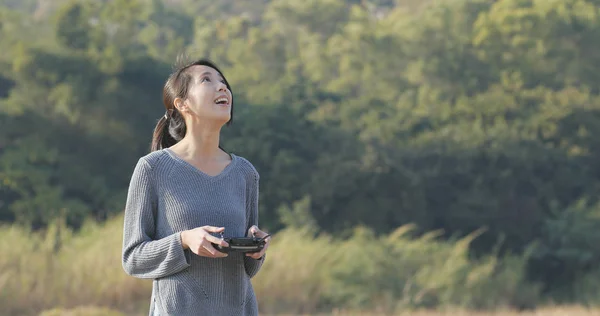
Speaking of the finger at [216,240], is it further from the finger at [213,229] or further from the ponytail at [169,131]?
the ponytail at [169,131]

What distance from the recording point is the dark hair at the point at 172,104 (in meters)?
2.50

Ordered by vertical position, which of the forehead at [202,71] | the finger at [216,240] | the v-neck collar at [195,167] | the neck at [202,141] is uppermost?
the forehead at [202,71]

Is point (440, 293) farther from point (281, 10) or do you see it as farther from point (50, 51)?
point (281, 10)

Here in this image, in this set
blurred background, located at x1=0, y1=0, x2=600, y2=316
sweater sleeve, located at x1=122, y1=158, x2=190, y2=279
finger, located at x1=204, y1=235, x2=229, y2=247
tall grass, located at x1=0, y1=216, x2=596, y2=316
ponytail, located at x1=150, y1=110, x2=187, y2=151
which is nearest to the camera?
finger, located at x1=204, y1=235, x2=229, y2=247

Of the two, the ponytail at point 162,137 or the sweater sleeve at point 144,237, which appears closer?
the sweater sleeve at point 144,237

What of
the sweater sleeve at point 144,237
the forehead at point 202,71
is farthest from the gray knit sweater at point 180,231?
the forehead at point 202,71

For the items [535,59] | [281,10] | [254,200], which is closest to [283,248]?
[254,200]

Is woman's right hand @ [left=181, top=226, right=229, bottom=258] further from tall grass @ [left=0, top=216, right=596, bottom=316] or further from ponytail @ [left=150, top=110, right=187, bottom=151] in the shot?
tall grass @ [left=0, top=216, right=596, bottom=316]

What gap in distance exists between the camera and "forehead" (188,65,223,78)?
2.47 meters

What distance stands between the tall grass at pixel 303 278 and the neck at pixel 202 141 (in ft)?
14.5

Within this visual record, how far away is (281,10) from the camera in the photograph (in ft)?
97.8

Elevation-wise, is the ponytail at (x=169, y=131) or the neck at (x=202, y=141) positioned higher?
the ponytail at (x=169, y=131)

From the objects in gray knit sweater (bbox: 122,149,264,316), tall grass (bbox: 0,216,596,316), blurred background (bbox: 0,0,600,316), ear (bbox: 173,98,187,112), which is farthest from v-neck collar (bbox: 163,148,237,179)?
blurred background (bbox: 0,0,600,316)

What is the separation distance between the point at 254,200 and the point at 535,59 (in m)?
22.1
